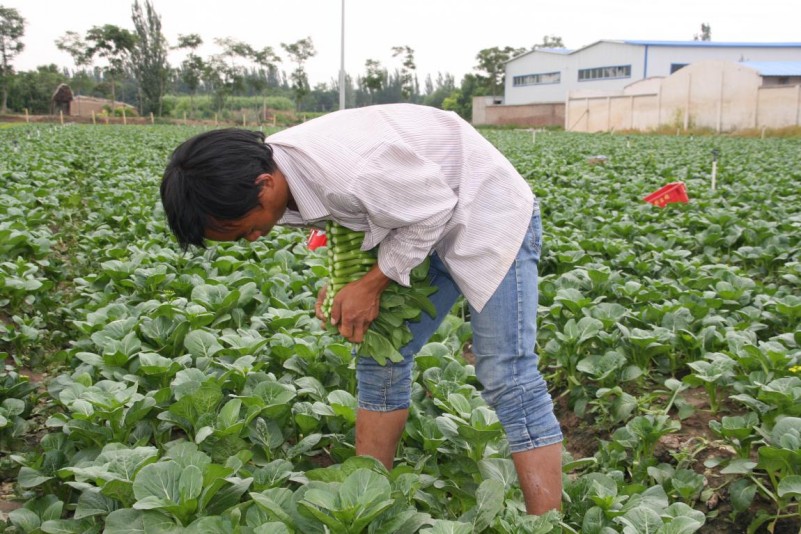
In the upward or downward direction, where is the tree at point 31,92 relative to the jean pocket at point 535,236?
upward

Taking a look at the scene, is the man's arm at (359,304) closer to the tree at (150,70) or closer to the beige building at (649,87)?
the beige building at (649,87)

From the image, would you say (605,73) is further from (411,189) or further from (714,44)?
(411,189)

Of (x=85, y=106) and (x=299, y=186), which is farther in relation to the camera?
(x=85, y=106)

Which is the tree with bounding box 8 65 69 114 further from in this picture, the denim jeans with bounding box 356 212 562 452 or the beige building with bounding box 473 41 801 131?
the denim jeans with bounding box 356 212 562 452

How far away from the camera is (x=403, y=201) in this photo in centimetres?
182

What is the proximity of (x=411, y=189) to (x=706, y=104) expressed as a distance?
38.0 meters

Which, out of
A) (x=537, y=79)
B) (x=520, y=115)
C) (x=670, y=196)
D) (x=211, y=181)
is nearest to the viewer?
(x=211, y=181)

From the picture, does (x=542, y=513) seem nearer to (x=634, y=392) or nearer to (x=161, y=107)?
(x=634, y=392)

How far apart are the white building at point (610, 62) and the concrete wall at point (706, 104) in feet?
18.4

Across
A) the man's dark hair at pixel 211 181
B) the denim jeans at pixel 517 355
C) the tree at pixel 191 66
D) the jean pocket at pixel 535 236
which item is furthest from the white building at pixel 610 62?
the man's dark hair at pixel 211 181

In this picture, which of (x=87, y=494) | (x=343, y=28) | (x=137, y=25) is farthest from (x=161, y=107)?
(x=87, y=494)

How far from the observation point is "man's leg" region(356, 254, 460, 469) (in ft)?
7.50

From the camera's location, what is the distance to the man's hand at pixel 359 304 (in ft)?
6.56

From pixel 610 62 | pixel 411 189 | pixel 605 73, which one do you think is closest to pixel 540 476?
pixel 411 189
